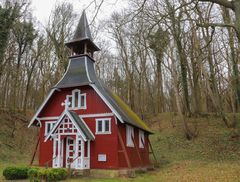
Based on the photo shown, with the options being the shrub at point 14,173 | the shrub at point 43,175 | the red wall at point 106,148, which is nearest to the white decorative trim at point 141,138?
the red wall at point 106,148

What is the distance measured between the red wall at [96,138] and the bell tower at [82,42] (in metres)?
3.79

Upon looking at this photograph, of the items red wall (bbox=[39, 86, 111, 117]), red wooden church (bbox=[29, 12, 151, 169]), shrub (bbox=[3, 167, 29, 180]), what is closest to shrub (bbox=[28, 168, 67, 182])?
shrub (bbox=[3, 167, 29, 180])

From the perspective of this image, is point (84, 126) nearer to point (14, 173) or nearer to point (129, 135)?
point (129, 135)

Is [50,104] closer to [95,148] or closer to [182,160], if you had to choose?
[95,148]

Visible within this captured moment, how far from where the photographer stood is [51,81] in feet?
123

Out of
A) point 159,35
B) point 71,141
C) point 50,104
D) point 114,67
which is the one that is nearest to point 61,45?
point 114,67

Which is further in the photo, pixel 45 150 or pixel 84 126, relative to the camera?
pixel 45 150

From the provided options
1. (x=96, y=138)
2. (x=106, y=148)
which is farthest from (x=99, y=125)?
(x=106, y=148)

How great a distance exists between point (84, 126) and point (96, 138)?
44.9 inches

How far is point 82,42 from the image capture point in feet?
68.1

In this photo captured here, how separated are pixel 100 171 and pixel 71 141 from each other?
3092 mm

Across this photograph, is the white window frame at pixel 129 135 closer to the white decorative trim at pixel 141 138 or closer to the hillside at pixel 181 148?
the white decorative trim at pixel 141 138

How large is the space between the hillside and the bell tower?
34.3 feet

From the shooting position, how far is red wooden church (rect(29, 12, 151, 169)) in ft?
55.8
